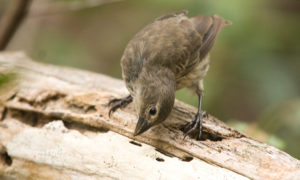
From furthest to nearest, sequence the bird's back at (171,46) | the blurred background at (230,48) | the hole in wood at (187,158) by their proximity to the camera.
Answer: the blurred background at (230,48), the bird's back at (171,46), the hole in wood at (187,158)

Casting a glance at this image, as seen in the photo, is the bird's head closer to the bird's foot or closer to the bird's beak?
the bird's beak

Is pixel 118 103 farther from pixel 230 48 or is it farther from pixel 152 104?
pixel 230 48

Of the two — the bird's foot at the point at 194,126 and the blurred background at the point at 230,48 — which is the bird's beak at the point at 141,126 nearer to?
the bird's foot at the point at 194,126

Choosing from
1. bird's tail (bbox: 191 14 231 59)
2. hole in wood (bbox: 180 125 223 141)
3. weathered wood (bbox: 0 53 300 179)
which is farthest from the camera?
bird's tail (bbox: 191 14 231 59)

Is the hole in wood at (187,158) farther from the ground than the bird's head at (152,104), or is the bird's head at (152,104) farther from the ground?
the bird's head at (152,104)

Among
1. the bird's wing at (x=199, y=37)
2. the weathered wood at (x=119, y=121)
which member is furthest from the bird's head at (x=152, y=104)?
the bird's wing at (x=199, y=37)

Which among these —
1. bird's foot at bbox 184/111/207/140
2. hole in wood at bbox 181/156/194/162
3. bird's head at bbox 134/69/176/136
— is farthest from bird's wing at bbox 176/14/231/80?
hole in wood at bbox 181/156/194/162
